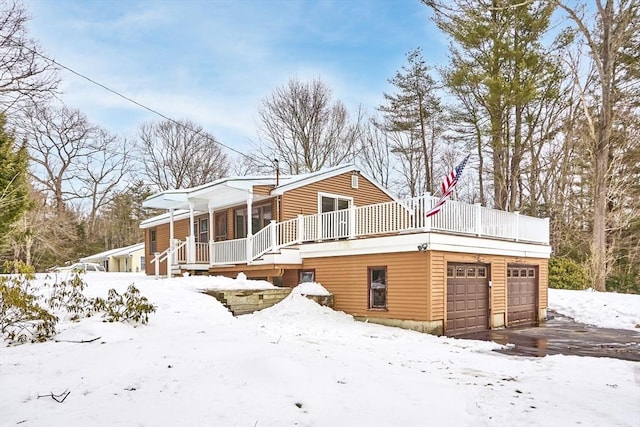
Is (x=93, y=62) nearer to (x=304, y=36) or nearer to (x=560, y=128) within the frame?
(x=304, y=36)

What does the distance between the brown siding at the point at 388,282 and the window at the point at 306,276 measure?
0.77ft

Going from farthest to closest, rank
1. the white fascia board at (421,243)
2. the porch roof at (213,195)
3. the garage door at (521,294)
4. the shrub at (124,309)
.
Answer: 1. the porch roof at (213,195)
2. the garage door at (521,294)
3. the white fascia board at (421,243)
4. the shrub at (124,309)

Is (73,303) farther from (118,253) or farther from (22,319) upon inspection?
(118,253)

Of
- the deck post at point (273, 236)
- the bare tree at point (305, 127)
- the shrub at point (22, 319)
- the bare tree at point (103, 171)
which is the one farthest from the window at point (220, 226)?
the bare tree at point (103, 171)

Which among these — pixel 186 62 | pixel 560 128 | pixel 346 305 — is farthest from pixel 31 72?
pixel 560 128

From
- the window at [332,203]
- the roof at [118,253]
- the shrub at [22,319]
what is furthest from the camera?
the roof at [118,253]

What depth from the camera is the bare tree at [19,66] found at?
1295cm

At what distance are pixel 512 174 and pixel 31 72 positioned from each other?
20965mm

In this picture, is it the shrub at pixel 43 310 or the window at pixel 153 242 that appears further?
the window at pixel 153 242

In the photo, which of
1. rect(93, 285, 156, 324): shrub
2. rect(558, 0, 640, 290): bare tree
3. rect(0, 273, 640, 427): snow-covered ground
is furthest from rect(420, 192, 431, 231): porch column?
rect(558, 0, 640, 290): bare tree

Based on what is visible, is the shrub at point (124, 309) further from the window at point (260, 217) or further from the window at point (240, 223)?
the window at point (240, 223)

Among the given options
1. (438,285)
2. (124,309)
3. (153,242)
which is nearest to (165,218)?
(153,242)

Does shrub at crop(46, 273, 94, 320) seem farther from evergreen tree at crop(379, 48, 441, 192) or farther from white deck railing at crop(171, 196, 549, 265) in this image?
evergreen tree at crop(379, 48, 441, 192)

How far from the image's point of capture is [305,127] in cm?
3131
